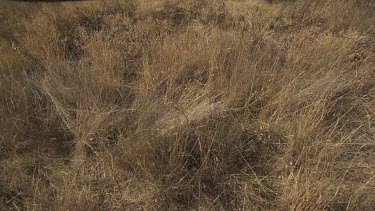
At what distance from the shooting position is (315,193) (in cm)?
203

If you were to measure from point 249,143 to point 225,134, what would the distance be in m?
0.22

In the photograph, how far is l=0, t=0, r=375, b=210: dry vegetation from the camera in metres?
2.31

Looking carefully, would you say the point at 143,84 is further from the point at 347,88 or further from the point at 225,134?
the point at 347,88

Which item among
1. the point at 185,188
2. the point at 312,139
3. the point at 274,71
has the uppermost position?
the point at 274,71

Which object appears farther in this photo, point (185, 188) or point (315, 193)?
point (185, 188)

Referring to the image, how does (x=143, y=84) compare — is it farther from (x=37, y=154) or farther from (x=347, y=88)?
(x=347, y=88)

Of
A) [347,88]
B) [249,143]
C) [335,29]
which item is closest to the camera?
[249,143]

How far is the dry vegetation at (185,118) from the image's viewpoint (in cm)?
231

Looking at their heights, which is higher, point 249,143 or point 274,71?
point 274,71

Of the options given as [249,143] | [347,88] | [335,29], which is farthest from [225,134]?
[335,29]

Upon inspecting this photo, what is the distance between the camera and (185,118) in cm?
261

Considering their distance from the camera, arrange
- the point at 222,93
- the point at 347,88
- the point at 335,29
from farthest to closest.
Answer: the point at 335,29, the point at 347,88, the point at 222,93

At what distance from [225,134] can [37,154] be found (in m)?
1.50

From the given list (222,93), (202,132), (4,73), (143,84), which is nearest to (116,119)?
(143,84)
